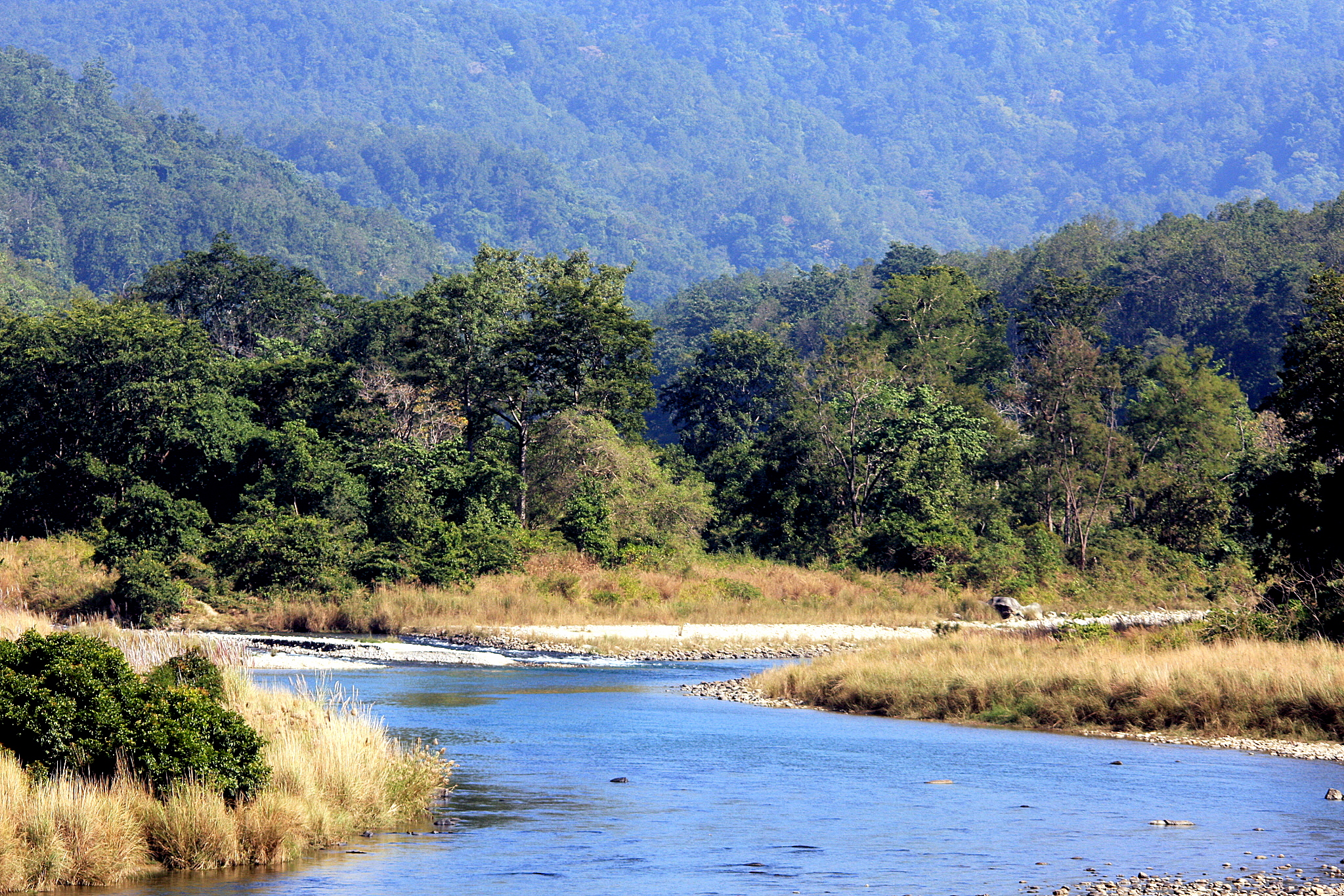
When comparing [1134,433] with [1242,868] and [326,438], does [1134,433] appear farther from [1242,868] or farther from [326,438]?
[1242,868]

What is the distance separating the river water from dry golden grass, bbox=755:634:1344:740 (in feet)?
4.58

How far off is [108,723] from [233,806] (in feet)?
5.68

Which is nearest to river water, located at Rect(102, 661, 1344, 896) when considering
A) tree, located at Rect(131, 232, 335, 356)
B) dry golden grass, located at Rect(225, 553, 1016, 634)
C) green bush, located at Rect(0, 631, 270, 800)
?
green bush, located at Rect(0, 631, 270, 800)

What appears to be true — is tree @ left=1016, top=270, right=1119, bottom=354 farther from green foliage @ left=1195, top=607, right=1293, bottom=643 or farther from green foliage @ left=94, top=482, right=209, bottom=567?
green foliage @ left=1195, top=607, right=1293, bottom=643

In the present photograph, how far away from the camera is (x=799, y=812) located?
20.4 meters

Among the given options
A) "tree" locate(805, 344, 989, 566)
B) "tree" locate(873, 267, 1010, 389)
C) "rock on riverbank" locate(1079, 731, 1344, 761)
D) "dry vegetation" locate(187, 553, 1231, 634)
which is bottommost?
"rock on riverbank" locate(1079, 731, 1344, 761)

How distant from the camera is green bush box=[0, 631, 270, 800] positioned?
15.7 meters

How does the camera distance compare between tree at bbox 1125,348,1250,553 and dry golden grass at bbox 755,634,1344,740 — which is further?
tree at bbox 1125,348,1250,553

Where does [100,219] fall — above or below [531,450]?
above

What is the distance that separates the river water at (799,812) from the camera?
15.8 m

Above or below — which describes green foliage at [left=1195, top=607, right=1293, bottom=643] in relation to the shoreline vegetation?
above

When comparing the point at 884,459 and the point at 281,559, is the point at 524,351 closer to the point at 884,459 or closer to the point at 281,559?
the point at 281,559

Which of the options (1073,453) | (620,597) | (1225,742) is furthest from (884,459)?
(1225,742)

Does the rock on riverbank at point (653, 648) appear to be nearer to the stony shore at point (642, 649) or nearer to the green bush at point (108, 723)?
the stony shore at point (642, 649)
